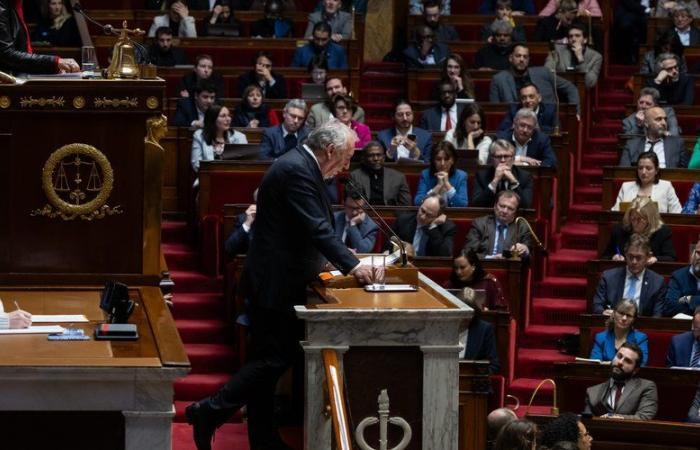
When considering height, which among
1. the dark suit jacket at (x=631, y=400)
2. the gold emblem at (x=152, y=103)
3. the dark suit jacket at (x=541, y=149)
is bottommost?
the dark suit jacket at (x=631, y=400)

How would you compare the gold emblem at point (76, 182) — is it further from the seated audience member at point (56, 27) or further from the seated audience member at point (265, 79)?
the seated audience member at point (56, 27)

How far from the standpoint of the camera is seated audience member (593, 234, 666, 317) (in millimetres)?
7605

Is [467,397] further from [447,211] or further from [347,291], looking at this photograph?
[447,211]

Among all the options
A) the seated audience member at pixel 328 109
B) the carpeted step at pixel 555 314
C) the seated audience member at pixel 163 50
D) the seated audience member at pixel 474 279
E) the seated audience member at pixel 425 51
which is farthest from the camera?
the seated audience member at pixel 425 51

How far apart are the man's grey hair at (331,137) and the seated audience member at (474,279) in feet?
7.88

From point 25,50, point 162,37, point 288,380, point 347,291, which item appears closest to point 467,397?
point 288,380

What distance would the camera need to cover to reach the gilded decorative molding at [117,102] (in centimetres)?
520

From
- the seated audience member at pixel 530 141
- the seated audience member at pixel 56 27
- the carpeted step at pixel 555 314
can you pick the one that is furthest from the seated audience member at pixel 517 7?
the carpeted step at pixel 555 314

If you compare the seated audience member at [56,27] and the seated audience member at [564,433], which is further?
the seated audience member at [56,27]

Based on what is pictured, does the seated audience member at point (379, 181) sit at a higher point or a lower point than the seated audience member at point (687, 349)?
higher

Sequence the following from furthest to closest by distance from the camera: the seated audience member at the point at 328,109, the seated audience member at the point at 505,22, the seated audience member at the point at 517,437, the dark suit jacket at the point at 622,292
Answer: the seated audience member at the point at 505,22, the seated audience member at the point at 328,109, the dark suit jacket at the point at 622,292, the seated audience member at the point at 517,437

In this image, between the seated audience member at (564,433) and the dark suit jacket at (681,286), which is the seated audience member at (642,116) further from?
the seated audience member at (564,433)

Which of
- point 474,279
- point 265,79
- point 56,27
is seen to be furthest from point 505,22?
point 474,279

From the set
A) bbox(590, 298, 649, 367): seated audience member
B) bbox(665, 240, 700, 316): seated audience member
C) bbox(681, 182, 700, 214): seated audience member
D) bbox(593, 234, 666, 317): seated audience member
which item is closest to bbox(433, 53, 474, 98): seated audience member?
bbox(681, 182, 700, 214): seated audience member
